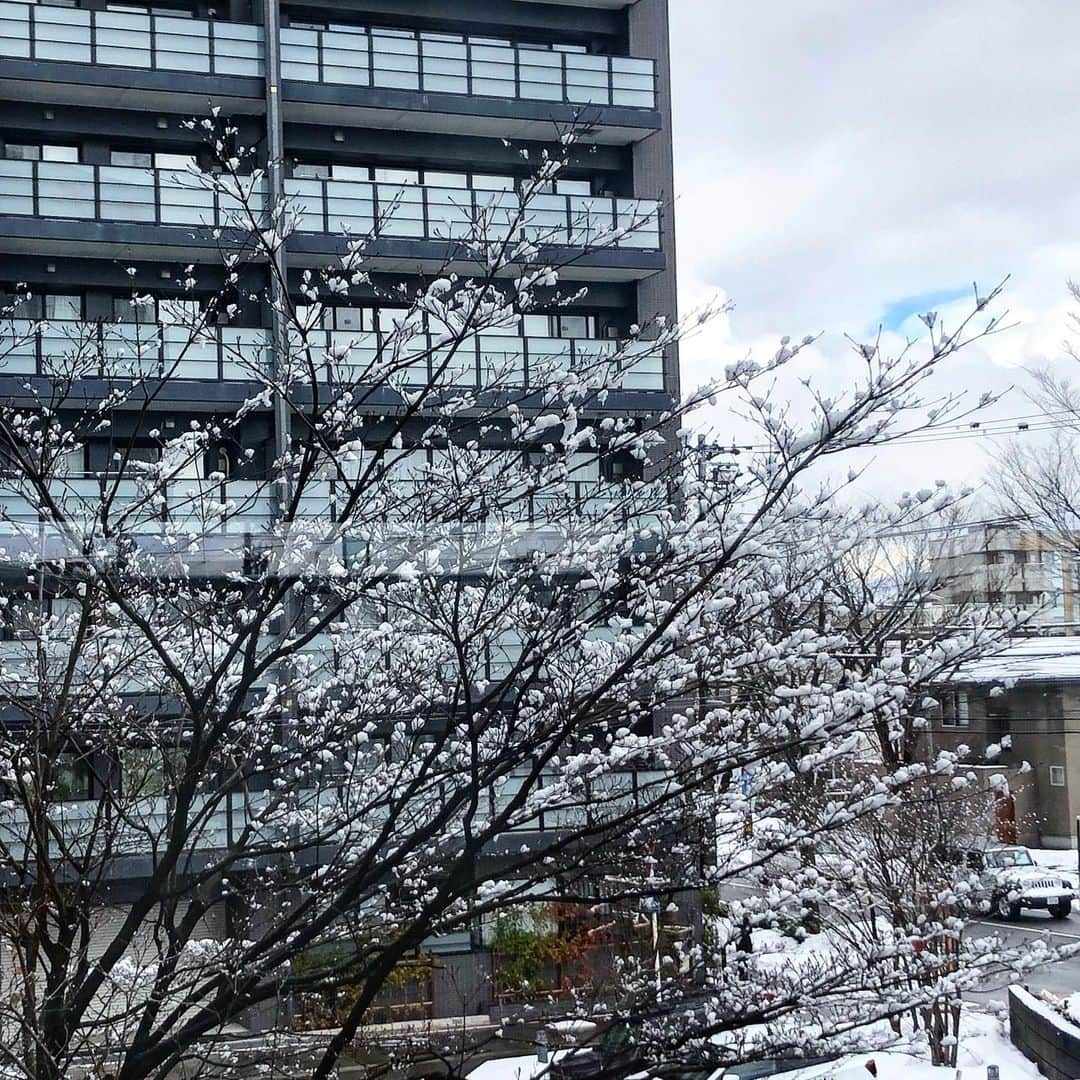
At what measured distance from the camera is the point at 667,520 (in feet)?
14.1

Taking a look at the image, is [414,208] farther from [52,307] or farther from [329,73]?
[52,307]

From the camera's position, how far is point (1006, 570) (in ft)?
28.9

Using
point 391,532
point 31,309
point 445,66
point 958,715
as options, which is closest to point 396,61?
point 445,66

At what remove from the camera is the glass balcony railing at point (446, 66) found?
40.1 feet

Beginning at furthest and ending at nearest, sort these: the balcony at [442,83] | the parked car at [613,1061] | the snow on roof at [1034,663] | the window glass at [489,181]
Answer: the window glass at [489,181] < the balcony at [442,83] < the snow on roof at [1034,663] < the parked car at [613,1061]

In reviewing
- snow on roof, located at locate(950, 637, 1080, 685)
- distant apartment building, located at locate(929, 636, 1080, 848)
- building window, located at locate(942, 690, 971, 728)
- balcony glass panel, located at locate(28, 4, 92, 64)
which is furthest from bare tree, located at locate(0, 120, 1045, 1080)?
balcony glass panel, located at locate(28, 4, 92, 64)

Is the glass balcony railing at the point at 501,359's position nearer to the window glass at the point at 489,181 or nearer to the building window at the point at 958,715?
the window glass at the point at 489,181

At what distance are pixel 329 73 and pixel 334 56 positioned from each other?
0.62 ft

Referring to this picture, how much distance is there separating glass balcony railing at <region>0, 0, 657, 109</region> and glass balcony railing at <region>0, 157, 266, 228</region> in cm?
41

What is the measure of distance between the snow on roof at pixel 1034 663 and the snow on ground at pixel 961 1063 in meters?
2.23

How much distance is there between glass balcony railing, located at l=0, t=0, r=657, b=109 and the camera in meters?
11.6

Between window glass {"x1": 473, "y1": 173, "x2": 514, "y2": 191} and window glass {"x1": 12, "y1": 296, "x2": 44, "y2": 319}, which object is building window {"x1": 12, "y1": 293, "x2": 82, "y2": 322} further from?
window glass {"x1": 473, "y1": 173, "x2": 514, "y2": 191}

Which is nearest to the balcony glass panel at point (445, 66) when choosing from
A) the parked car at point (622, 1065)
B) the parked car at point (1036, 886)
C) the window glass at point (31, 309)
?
the window glass at point (31, 309)

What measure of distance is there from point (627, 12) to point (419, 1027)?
36.7ft
